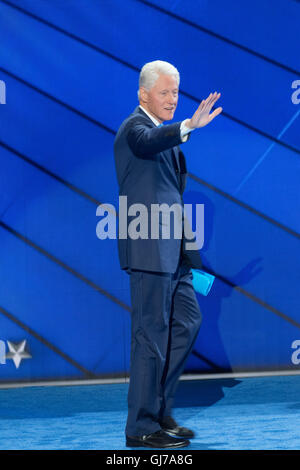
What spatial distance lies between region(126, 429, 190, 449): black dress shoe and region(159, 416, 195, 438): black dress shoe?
0.43 ft

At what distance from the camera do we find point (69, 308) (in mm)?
4184

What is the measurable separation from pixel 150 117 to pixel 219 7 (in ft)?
5.20

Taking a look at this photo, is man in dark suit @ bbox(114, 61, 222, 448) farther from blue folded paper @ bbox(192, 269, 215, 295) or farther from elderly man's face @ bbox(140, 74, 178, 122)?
blue folded paper @ bbox(192, 269, 215, 295)

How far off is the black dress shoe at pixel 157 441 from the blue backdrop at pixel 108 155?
143 cm

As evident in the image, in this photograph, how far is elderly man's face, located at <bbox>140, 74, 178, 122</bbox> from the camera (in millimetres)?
2844

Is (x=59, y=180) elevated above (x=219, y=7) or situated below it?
below

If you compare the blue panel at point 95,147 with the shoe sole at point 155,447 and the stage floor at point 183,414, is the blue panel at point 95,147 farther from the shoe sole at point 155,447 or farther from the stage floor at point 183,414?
the shoe sole at point 155,447

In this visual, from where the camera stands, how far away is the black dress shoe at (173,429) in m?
2.92

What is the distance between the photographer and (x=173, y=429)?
2939 millimetres

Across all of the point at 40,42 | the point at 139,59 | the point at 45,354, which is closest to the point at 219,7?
the point at 139,59

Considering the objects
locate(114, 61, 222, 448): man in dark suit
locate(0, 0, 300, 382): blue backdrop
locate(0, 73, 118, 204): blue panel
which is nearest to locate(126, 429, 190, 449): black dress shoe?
locate(114, 61, 222, 448): man in dark suit

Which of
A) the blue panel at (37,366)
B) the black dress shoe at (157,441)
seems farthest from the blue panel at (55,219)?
the black dress shoe at (157,441)

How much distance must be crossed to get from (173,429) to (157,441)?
209mm

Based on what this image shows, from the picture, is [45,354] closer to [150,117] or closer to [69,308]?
[69,308]
